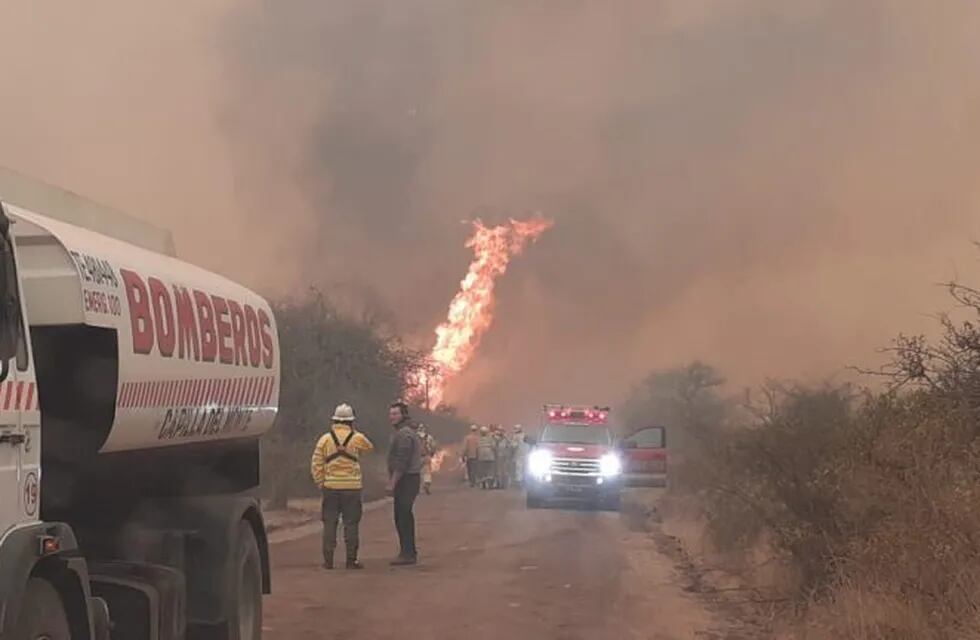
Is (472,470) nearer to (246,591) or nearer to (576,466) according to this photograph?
(576,466)

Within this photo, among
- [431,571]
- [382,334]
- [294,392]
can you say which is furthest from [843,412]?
[382,334]

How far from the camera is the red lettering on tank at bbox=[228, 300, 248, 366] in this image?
7.65m

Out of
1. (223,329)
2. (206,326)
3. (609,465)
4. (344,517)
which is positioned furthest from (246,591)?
(609,465)

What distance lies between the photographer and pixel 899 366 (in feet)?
32.8

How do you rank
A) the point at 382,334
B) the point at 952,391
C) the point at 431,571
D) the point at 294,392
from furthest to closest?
the point at 382,334 < the point at 294,392 < the point at 431,571 < the point at 952,391

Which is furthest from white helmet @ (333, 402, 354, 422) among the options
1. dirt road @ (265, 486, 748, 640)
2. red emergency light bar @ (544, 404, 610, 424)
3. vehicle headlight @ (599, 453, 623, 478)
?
red emergency light bar @ (544, 404, 610, 424)

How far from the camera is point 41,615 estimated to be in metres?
4.79

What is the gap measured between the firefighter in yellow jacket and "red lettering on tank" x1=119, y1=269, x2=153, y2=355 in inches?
294

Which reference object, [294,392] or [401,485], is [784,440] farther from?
[294,392]

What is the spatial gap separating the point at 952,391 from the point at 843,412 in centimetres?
211

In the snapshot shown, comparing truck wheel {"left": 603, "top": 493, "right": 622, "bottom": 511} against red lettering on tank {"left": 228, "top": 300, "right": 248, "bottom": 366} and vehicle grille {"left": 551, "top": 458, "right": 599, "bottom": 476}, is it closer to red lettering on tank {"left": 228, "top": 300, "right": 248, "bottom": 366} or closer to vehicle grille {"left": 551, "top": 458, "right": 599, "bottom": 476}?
vehicle grille {"left": 551, "top": 458, "right": 599, "bottom": 476}

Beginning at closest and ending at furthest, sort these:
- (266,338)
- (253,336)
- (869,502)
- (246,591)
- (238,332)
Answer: (238,332) → (246,591) → (253,336) → (266,338) → (869,502)

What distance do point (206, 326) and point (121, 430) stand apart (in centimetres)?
138

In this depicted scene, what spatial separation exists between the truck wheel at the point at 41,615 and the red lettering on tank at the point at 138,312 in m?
1.28
